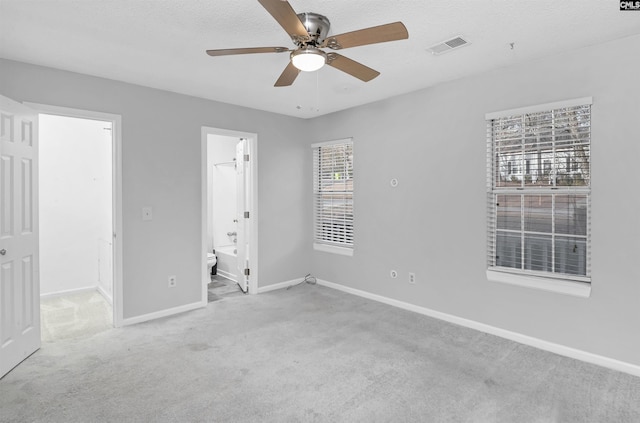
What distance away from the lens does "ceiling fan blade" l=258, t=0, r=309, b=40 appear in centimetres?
165

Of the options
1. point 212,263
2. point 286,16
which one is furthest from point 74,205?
point 286,16

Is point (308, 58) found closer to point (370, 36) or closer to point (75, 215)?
point (370, 36)

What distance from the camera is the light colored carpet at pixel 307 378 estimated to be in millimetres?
2180

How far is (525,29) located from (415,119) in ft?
5.06

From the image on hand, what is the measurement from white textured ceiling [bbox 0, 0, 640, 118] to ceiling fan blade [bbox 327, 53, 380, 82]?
28cm

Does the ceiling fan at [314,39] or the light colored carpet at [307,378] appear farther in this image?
the light colored carpet at [307,378]

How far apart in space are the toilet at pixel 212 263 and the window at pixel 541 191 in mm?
3918

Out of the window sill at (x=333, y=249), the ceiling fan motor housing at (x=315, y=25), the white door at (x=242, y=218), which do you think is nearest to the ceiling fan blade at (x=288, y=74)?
the ceiling fan motor housing at (x=315, y=25)

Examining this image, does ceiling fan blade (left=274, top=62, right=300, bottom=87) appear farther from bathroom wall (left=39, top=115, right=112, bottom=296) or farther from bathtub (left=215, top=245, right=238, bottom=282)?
bathtub (left=215, top=245, right=238, bottom=282)

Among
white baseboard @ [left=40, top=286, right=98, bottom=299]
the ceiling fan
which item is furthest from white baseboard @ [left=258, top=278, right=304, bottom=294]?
the ceiling fan

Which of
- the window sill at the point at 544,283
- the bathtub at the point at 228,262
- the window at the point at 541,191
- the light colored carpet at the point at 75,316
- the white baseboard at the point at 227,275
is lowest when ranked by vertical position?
the light colored carpet at the point at 75,316

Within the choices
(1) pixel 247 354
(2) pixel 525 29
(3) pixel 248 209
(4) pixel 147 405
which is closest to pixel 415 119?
(2) pixel 525 29

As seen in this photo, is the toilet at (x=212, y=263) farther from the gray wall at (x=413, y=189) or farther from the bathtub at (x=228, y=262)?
the gray wall at (x=413, y=189)

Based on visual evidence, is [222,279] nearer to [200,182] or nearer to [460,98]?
[200,182]
